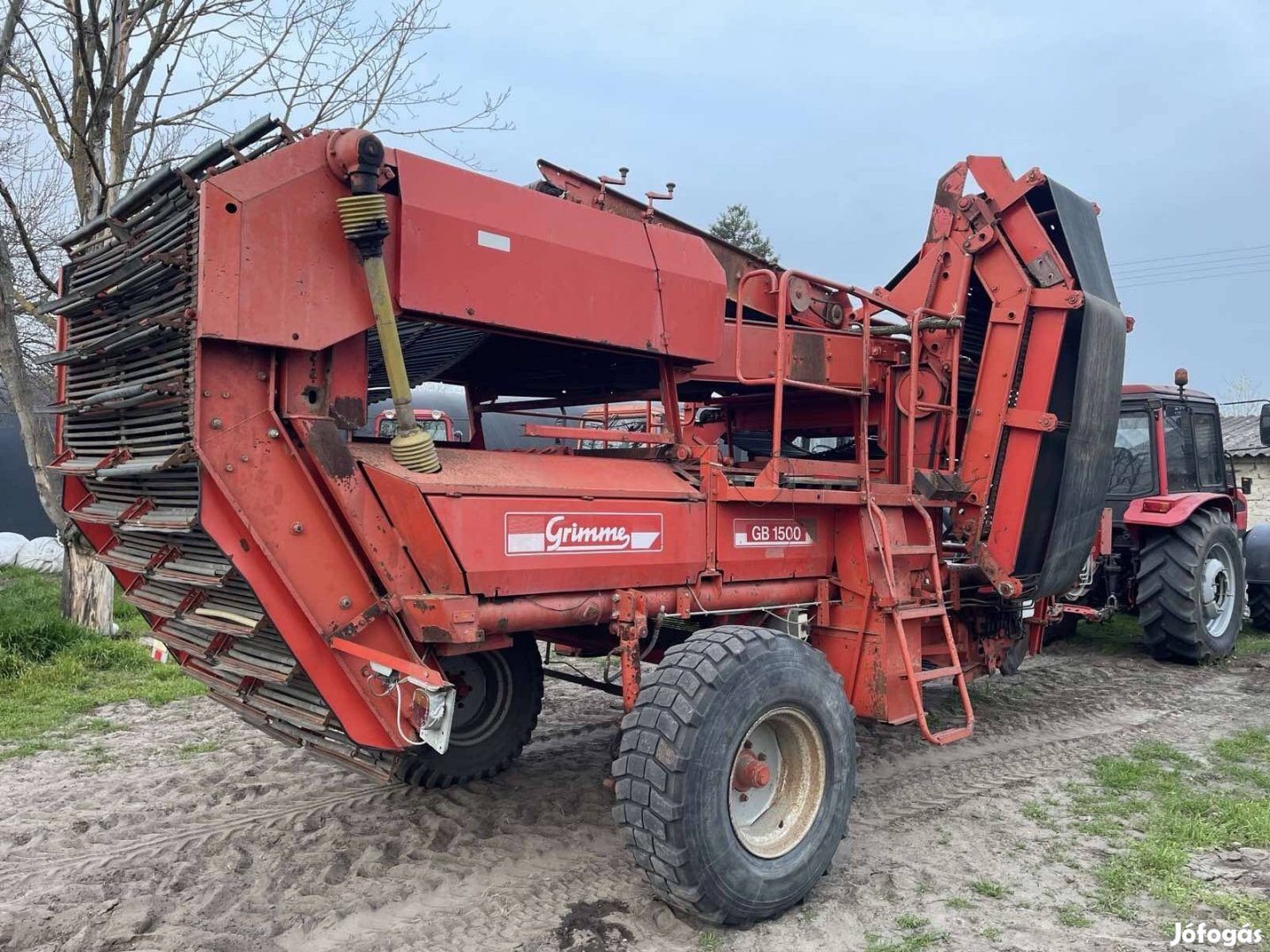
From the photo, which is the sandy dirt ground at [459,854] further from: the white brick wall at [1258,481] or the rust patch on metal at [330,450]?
the white brick wall at [1258,481]

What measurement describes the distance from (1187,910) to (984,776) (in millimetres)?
1637

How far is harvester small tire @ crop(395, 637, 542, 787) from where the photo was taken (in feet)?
16.0

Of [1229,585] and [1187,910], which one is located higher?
[1229,585]

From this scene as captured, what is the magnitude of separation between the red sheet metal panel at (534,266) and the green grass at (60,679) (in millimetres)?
4373

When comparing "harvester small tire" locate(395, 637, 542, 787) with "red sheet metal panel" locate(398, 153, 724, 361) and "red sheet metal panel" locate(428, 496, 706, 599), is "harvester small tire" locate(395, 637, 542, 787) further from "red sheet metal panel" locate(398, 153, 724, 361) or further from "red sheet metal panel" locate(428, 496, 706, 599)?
"red sheet metal panel" locate(398, 153, 724, 361)

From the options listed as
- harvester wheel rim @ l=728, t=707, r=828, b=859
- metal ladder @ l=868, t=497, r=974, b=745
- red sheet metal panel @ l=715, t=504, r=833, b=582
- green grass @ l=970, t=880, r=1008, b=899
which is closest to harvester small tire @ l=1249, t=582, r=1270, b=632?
metal ladder @ l=868, t=497, r=974, b=745

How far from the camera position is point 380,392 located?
4.72 m

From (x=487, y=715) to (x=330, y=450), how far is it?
2.41 meters

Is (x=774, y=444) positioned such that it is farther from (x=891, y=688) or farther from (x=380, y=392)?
(x=380, y=392)

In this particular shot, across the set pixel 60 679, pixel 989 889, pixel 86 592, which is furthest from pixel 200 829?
pixel 86 592

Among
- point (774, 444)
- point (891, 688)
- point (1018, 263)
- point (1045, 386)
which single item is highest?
point (1018, 263)

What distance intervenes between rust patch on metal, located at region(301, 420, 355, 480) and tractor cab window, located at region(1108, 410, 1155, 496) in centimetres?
770

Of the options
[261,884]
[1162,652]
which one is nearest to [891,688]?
[261,884]

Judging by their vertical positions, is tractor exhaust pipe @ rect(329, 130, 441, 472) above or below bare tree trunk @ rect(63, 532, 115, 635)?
above
